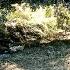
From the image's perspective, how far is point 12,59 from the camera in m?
5.67

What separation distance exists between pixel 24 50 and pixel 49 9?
153cm

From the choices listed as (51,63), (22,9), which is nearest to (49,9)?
(22,9)

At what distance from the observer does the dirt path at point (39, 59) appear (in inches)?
207

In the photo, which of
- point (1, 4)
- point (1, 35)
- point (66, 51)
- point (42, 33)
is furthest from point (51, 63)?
point (1, 4)

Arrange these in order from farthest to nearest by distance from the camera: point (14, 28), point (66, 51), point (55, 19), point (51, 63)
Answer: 1. point (55, 19)
2. point (14, 28)
3. point (66, 51)
4. point (51, 63)

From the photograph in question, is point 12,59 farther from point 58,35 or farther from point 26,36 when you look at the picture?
point 58,35

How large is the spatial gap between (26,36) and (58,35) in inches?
36.9

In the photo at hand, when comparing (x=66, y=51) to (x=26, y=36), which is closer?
(x=66, y=51)

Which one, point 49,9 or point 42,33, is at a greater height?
point 49,9

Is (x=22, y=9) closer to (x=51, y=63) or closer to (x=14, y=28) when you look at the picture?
(x=14, y=28)

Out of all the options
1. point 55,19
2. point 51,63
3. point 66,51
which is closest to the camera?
point 51,63

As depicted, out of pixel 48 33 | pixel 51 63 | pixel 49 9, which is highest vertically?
pixel 49 9

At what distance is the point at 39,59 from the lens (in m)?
5.59

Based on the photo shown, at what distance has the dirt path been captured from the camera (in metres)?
5.26
